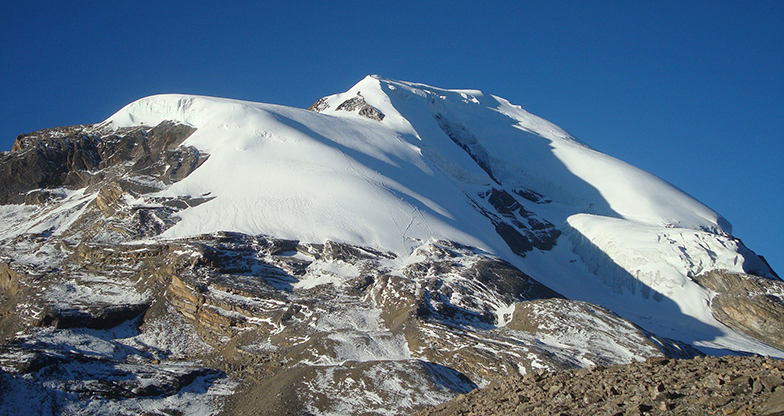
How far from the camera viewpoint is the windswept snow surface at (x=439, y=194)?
7831 centimetres

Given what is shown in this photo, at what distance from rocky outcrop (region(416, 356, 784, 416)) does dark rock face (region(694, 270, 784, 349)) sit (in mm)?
70678

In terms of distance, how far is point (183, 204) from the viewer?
77.2m

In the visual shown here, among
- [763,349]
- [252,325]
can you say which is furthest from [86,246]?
[763,349]

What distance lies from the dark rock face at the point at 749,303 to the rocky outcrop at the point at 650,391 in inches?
2783

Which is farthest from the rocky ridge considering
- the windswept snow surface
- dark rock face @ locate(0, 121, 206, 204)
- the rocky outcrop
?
the rocky outcrop

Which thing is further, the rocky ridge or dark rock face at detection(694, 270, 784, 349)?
dark rock face at detection(694, 270, 784, 349)

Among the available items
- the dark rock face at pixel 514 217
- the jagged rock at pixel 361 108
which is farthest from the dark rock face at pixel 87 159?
the dark rock face at pixel 514 217

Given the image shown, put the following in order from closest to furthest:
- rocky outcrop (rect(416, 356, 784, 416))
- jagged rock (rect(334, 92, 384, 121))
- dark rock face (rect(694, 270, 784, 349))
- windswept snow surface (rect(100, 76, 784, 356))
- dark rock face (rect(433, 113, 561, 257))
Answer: rocky outcrop (rect(416, 356, 784, 416)) → windswept snow surface (rect(100, 76, 784, 356)) → dark rock face (rect(694, 270, 784, 349)) → dark rock face (rect(433, 113, 561, 257)) → jagged rock (rect(334, 92, 384, 121))

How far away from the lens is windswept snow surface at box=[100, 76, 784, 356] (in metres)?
78.3

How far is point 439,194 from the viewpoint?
98688mm

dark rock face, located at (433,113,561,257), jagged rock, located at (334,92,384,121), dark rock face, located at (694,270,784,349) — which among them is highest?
jagged rock, located at (334,92,384,121)

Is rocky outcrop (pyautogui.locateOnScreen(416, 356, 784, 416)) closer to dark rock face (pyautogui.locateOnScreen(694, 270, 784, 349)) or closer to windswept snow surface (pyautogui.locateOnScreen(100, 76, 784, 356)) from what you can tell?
windswept snow surface (pyautogui.locateOnScreen(100, 76, 784, 356))

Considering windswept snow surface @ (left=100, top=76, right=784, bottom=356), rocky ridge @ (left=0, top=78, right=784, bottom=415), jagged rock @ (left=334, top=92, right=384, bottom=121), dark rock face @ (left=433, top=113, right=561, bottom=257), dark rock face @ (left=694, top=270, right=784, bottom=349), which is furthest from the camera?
jagged rock @ (left=334, top=92, right=384, bottom=121)

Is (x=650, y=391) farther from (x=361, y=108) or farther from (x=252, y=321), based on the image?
(x=361, y=108)
